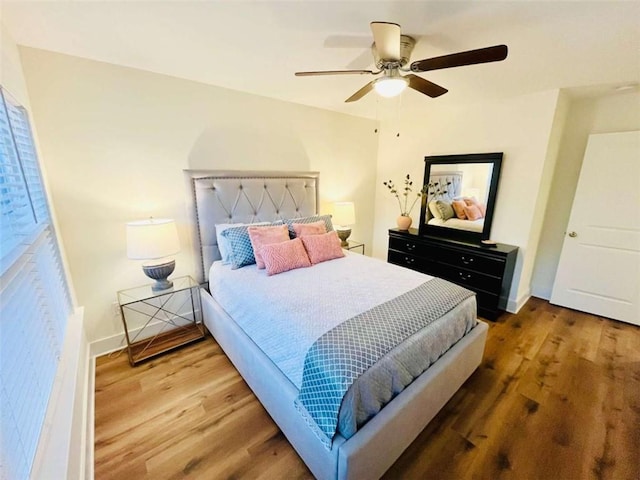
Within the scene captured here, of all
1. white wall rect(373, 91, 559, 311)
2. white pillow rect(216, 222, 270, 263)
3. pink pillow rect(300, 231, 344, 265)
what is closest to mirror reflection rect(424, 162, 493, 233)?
white wall rect(373, 91, 559, 311)

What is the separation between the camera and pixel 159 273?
86.4 inches

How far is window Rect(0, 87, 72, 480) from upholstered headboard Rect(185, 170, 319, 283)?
0.98 m

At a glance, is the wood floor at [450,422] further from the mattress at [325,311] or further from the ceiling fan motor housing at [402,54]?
the ceiling fan motor housing at [402,54]

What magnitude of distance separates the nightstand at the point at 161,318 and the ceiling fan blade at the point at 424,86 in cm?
233

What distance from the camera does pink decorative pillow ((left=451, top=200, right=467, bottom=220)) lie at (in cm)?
322

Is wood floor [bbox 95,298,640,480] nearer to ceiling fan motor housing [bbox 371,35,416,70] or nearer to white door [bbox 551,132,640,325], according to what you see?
white door [bbox 551,132,640,325]

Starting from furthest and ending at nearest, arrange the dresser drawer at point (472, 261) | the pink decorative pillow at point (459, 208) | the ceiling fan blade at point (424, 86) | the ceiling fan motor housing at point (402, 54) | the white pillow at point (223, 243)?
the pink decorative pillow at point (459, 208), the dresser drawer at point (472, 261), the white pillow at point (223, 243), the ceiling fan blade at point (424, 86), the ceiling fan motor housing at point (402, 54)

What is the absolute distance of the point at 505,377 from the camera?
204 cm

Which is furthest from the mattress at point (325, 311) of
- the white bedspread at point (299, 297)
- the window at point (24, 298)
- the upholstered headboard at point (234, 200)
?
the window at point (24, 298)

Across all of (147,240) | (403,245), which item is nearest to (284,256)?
(147,240)

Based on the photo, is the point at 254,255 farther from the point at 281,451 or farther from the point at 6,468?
the point at 6,468

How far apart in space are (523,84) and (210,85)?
2.82m

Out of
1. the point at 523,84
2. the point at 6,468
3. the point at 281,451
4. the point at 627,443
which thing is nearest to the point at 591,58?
the point at 523,84

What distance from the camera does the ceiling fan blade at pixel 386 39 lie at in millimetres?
1301
